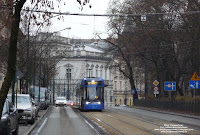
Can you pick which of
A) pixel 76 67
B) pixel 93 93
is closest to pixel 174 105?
pixel 93 93

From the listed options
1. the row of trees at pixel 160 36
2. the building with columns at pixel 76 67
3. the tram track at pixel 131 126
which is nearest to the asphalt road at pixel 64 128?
the tram track at pixel 131 126

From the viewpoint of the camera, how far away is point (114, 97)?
4756 inches

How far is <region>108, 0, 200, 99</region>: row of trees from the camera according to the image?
46.4 meters

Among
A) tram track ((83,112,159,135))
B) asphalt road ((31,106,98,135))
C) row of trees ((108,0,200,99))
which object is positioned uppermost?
row of trees ((108,0,200,99))

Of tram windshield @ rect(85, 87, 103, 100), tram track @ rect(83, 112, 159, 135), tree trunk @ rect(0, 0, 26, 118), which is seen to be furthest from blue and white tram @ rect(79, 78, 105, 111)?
tree trunk @ rect(0, 0, 26, 118)

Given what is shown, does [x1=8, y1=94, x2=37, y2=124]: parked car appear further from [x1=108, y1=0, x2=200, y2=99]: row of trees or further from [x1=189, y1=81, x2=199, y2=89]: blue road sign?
[x1=108, y1=0, x2=200, y2=99]: row of trees

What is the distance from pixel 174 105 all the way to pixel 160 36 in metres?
7.35

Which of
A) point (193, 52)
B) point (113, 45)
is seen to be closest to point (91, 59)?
point (113, 45)

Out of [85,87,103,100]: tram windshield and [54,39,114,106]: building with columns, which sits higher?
[54,39,114,106]: building with columns

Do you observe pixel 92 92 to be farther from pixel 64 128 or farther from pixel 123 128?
pixel 123 128

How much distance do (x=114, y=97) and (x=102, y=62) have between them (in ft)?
31.3

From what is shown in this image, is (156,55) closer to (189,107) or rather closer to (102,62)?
(189,107)

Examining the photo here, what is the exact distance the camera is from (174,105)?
160ft

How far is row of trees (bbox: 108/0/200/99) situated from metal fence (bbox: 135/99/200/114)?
280 cm
